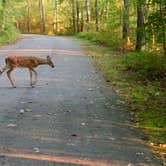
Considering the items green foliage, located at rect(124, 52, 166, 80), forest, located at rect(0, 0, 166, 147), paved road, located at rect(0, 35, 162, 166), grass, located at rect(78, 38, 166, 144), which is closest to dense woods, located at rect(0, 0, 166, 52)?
forest, located at rect(0, 0, 166, 147)

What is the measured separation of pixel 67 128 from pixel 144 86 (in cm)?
555

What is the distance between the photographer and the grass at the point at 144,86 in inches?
374

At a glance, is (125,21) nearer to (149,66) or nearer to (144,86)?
(149,66)

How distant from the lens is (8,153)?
7133mm

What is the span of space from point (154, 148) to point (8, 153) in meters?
2.52

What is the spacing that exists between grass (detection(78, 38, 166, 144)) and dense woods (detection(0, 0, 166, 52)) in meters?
0.85

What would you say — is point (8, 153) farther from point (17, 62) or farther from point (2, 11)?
point (2, 11)

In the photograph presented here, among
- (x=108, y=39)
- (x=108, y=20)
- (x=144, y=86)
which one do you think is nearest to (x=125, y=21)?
(x=108, y=39)

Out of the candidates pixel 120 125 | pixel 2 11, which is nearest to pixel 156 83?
pixel 120 125

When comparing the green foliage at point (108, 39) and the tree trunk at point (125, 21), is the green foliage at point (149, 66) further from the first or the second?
the green foliage at point (108, 39)

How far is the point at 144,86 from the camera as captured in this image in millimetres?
13820

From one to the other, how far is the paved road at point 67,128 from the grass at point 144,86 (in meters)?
0.35

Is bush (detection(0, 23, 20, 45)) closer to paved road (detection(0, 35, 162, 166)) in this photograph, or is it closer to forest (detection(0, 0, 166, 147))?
forest (detection(0, 0, 166, 147))

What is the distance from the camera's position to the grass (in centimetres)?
949
